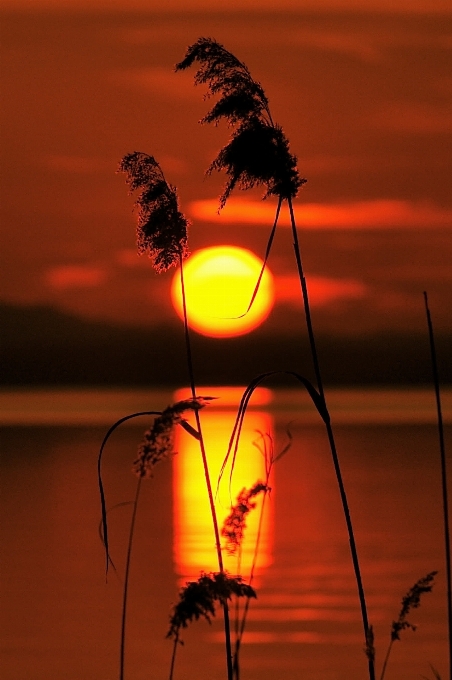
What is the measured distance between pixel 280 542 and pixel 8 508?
21.3 feet

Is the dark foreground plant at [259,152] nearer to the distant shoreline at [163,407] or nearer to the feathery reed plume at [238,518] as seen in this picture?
the feathery reed plume at [238,518]

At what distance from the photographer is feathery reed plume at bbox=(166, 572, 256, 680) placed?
126 inches

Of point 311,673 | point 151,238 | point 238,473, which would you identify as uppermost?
point 238,473

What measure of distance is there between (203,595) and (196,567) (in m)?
11.8

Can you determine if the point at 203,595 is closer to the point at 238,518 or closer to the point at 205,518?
the point at 238,518

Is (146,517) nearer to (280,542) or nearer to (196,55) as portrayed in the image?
(280,542)

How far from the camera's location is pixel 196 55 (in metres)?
3.94

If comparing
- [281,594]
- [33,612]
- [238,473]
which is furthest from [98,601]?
[238,473]

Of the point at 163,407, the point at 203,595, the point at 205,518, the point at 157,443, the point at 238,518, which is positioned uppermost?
the point at 163,407

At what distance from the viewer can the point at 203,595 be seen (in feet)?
10.7

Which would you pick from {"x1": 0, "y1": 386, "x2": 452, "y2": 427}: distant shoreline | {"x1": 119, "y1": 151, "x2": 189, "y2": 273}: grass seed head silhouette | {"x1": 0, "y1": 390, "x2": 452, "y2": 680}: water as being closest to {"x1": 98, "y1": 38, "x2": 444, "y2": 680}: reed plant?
{"x1": 119, "y1": 151, "x2": 189, "y2": 273}: grass seed head silhouette

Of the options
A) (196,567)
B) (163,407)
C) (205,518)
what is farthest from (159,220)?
(163,407)

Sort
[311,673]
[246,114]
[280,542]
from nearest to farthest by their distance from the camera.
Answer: [246,114] → [311,673] → [280,542]

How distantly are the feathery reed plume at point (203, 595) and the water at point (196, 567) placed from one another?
6.16m
